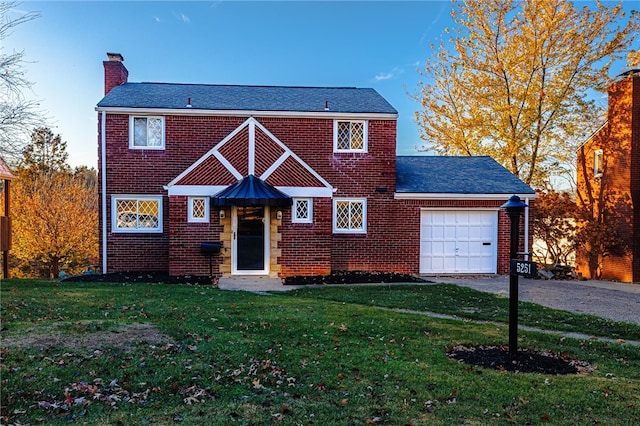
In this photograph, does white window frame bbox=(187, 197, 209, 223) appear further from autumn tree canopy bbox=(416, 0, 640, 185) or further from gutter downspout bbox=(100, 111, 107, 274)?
autumn tree canopy bbox=(416, 0, 640, 185)

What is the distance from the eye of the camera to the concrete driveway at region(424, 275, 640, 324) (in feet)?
32.3

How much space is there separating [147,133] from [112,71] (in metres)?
4.17

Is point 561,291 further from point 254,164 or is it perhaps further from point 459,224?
point 254,164

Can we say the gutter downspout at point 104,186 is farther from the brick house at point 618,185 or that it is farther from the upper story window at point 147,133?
the brick house at point 618,185

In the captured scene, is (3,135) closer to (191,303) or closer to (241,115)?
(241,115)

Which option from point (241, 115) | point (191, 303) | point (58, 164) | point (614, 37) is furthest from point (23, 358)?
point (58, 164)

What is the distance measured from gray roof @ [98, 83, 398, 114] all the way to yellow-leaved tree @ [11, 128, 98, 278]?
8881 mm

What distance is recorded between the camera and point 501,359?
5918 mm

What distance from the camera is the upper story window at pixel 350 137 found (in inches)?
612

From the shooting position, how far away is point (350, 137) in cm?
1562

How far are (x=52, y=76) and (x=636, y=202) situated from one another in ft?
66.3

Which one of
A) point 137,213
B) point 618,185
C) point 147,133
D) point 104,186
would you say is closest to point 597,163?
point 618,185

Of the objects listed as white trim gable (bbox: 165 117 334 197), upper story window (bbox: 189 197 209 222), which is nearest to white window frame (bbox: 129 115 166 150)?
white trim gable (bbox: 165 117 334 197)

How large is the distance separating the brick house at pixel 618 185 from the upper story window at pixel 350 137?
9.81 metres
